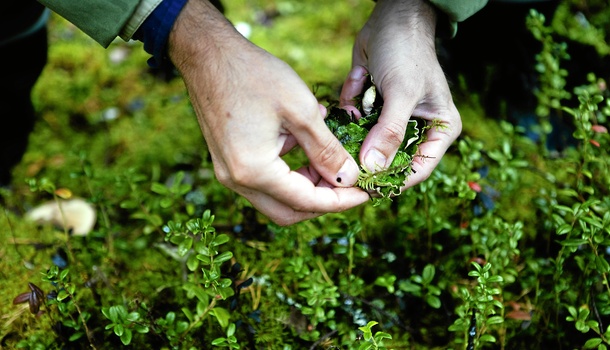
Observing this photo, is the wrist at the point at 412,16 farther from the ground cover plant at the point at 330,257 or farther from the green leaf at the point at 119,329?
the green leaf at the point at 119,329

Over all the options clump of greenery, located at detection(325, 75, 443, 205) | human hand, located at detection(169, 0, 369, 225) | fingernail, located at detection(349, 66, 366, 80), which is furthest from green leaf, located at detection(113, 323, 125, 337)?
fingernail, located at detection(349, 66, 366, 80)

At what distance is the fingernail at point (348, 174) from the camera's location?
1.80m

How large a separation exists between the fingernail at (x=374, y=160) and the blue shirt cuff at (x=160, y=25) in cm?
85

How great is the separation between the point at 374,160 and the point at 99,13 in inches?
43.8

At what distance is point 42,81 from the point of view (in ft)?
12.0

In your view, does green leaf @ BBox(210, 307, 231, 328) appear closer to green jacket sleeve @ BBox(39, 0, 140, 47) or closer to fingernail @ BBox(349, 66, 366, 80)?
green jacket sleeve @ BBox(39, 0, 140, 47)

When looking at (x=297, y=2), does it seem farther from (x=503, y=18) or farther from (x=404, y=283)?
(x=404, y=283)

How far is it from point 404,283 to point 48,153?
95.2 inches

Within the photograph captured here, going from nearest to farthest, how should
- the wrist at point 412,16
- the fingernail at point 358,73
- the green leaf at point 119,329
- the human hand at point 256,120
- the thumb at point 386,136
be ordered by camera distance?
the human hand at point 256,120, the green leaf at point 119,329, the thumb at point 386,136, the wrist at point 412,16, the fingernail at point 358,73

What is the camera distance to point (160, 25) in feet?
5.82

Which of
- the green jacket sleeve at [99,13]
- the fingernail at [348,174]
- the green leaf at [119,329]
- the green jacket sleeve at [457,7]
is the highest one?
the green jacket sleeve at [457,7]

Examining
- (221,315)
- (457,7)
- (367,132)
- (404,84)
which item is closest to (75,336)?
(221,315)

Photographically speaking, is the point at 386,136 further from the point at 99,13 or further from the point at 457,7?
the point at 99,13

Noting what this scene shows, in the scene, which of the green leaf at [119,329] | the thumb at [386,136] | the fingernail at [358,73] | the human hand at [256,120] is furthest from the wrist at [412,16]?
the green leaf at [119,329]
